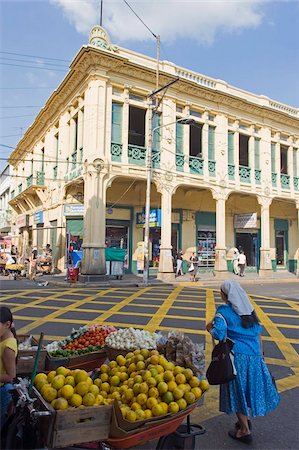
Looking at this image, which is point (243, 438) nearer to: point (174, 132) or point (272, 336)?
point (272, 336)

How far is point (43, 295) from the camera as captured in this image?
12695mm

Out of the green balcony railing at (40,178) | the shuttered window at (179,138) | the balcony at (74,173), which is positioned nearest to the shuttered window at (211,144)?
the shuttered window at (179,138)

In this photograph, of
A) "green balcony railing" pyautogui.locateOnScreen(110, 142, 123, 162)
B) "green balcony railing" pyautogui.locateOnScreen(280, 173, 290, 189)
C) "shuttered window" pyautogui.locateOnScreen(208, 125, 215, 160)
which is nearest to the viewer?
"green balcony railing" pyautogui.locateOnScreen(110, 142, 123, 162)

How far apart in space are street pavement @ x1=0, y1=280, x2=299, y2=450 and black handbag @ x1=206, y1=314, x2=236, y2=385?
2.08ft

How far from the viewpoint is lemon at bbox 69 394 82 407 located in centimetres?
270

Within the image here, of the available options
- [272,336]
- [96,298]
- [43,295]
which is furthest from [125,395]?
[43,295]

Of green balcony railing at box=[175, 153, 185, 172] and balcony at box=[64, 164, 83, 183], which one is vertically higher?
green balcony railing at box=[175, 153, 185, 172]

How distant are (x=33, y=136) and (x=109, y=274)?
680 inches

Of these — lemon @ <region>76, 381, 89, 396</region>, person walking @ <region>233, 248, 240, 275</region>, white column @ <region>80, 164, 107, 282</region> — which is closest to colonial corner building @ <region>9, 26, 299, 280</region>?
white column @ <region>80, 164, 107, 282</region>

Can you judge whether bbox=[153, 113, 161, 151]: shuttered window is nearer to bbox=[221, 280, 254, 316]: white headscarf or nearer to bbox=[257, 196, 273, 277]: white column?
bbox=[257, 196, 273, 277]: white column

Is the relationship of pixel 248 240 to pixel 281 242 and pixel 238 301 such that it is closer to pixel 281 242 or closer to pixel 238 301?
pixel 281 242

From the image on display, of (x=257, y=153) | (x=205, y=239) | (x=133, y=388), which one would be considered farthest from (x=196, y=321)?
(x=257, y=153)

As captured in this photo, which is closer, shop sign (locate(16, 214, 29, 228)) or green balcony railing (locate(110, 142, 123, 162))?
green balcony railing (locate(110, 142, 123, 162))

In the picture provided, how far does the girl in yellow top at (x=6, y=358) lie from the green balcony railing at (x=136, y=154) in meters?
15.9
